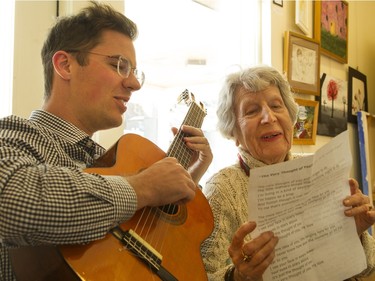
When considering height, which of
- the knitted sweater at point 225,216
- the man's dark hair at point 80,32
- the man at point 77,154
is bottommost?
the knitted sweater at point 225,216

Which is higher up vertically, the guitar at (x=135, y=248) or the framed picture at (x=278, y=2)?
the framed picture at (x=278, y=2)

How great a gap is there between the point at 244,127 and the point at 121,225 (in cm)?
70

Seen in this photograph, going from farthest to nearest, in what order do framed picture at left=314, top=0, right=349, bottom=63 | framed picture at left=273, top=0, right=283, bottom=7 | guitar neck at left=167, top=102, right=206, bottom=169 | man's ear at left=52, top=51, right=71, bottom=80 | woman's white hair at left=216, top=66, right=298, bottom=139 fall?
framed picture at left=314, top=0, right=349, bottom=63, framed picture at left=273, top=0, right=283, bottom=7, woman's white hair at left=216, top=66, right=298, bottom=139, guitar neck at left=167, top=102, right=206, bottom=169, man's ear at left=52, top=51, right=71, bottom=80

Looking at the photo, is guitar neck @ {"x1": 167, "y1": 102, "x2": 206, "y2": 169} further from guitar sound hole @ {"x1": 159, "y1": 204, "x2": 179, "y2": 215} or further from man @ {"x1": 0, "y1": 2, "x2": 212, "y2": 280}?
guitar sound hole @ {"x1": 159, "y1": 204, "x2": 179, "y2": 215}

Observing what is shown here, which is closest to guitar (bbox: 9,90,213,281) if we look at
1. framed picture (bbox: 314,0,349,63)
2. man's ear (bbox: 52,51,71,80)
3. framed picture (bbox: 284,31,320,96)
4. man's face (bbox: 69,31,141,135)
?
man's face (bbox: 69,31,141,135)

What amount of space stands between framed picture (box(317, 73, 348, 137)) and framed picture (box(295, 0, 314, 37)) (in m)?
0.34

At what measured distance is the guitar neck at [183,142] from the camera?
1119mm

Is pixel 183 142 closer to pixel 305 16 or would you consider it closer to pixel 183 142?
pixel 183 142

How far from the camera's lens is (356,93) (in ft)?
10.0

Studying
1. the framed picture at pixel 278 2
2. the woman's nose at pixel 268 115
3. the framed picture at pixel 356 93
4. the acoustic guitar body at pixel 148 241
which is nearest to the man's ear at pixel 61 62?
the acoustic guitar body at pixel 148 241

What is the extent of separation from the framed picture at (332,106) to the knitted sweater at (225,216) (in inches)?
57.2

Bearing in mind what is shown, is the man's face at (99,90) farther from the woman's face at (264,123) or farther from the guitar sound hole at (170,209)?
the woman's face at (264,123)

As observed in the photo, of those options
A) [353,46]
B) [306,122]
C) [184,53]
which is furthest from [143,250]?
[353,46]

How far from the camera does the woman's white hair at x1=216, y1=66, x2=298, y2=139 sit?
1361 mm
